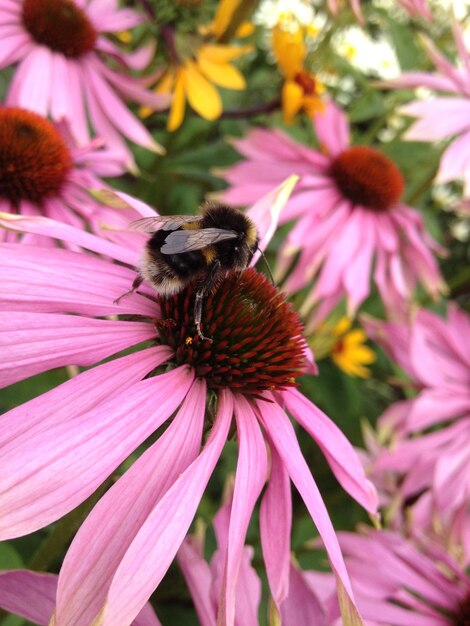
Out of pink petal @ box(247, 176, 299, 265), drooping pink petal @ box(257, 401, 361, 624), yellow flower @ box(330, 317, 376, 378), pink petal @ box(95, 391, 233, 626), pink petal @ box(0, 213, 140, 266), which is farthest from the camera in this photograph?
yellow flower @ box(330, 317, 376, 378)

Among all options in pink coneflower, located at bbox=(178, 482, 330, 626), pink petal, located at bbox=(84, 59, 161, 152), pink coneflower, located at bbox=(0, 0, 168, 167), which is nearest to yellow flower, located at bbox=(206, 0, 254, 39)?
pink coneflower, located at bbox=(0, 0, 168, 167)

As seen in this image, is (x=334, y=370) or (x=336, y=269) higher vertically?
(x=336, y=269)

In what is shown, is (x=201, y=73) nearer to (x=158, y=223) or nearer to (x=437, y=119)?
(x=437, y=119)

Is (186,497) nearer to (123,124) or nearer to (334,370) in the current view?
(123,124)

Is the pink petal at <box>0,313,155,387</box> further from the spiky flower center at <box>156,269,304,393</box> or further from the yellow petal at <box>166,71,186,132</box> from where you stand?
the yellow petal at <box>166,71,186,132</box>

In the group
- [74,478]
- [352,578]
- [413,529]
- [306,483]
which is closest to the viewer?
[74,478]

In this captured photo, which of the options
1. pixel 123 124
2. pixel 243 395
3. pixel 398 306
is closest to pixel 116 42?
pixel 123 124

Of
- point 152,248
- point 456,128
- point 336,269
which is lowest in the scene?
point 336,269

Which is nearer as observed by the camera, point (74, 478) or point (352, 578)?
point (74, 478)
